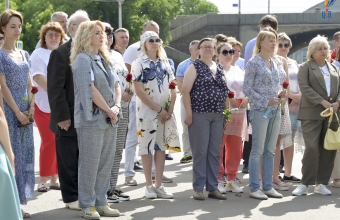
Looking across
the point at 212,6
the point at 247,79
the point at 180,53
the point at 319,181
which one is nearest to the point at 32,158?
the point at 247,79

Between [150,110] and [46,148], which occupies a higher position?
[150,110]

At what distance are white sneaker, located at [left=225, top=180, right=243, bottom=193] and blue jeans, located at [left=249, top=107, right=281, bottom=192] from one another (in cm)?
38

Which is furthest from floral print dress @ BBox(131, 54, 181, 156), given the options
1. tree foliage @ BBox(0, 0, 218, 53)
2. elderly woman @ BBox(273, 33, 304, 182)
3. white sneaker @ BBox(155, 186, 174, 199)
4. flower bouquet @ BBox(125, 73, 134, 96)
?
tree foliage @ BBox(0, 0, 218, 53)

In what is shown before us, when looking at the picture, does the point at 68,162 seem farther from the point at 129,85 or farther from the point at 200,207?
the point at 200,207

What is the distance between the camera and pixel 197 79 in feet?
29.5

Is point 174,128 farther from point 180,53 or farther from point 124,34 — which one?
point 180,53

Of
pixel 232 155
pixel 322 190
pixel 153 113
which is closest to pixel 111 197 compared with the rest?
pixel 153 113

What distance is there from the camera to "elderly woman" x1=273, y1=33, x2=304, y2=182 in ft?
34.3

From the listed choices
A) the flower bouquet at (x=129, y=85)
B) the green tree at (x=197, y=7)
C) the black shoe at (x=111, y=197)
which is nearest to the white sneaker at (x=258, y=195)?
the black shoe at (x=111, y=197)

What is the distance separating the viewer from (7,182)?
5277 mm

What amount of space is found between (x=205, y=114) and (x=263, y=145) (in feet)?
2.77

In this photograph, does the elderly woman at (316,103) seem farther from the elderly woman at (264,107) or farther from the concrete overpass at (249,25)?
the concrete overpass at (249,25)

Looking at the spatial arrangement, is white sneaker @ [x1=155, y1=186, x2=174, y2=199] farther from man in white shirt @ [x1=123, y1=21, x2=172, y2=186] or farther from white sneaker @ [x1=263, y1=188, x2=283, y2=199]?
white sneaker @ [x1=263, y1=188, x2=283, y2=199]

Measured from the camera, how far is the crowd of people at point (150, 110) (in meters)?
7.75
